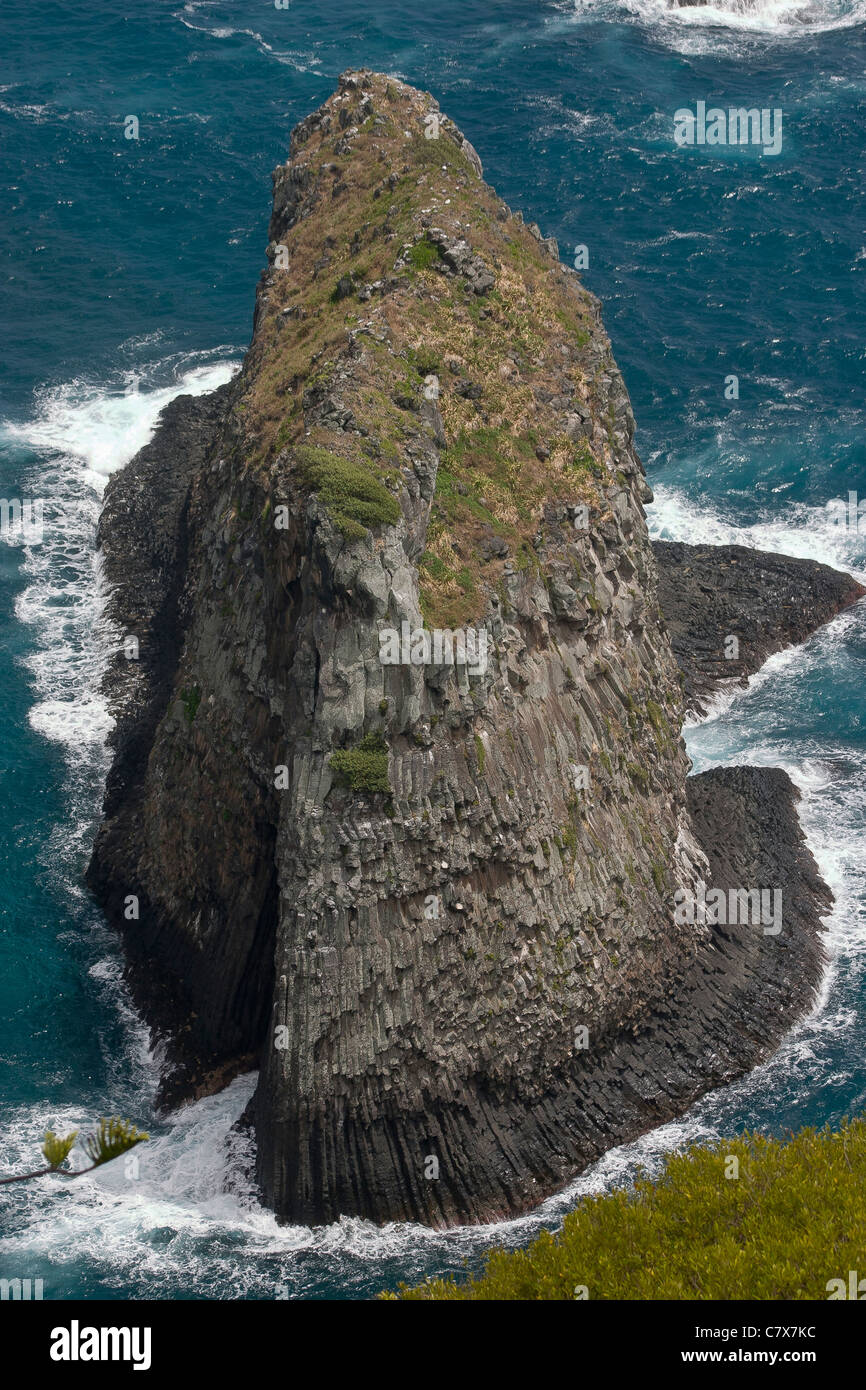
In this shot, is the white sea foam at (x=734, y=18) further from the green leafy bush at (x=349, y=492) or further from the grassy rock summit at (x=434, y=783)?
the green leafy bush at (x=349, y=492)

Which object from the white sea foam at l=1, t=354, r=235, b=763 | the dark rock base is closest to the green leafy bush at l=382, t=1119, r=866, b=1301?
the dark rock base

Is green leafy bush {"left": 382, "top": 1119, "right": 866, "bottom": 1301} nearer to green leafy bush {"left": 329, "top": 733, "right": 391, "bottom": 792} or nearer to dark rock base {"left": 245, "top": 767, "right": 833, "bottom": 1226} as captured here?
dark rock base {"left": 245, "top": 767, "right": 833, "bottom": 1226}

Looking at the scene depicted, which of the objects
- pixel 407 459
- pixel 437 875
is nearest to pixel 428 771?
pixel 437 875

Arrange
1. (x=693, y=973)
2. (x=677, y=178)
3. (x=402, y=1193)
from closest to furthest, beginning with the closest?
(x=402, y=1193) < (x=693, y=973) < (x=677, y=178)

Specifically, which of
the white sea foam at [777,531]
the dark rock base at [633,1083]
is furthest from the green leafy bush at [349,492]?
the white sea foam at [777,531]
